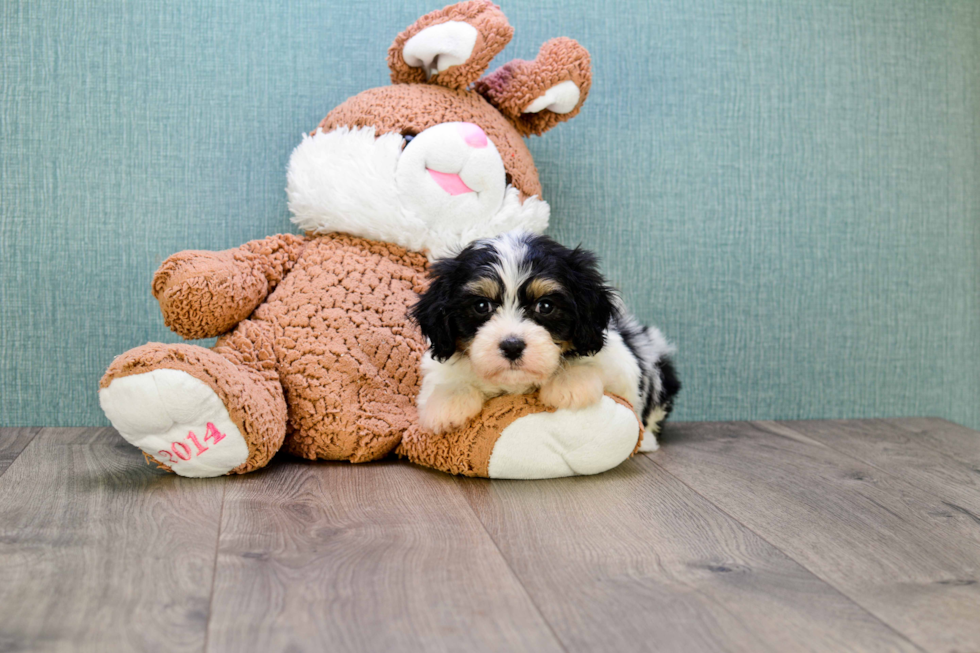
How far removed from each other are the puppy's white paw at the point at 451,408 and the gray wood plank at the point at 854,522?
484 mm

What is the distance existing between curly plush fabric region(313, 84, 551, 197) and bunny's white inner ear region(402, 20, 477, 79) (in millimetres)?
85

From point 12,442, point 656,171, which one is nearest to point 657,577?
point 656,171

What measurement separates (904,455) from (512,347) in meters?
1.16

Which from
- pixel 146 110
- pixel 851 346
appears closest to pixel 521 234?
pixel 146 110

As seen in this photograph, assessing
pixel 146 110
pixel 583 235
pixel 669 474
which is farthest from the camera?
pixel 583 235

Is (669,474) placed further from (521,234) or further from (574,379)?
(521,234)

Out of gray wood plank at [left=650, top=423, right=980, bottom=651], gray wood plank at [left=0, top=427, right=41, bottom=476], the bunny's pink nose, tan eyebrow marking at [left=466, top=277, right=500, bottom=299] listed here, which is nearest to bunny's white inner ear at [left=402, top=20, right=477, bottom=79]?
the bunny's pink nose

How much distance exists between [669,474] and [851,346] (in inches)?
39.9

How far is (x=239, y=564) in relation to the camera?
121cm

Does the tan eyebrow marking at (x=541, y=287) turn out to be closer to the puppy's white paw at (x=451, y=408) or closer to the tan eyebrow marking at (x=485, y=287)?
the tan eyebrow marking at (x=485, y=287)

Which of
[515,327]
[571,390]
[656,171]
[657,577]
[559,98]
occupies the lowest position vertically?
[657,577]

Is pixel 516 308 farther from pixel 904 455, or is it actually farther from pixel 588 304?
pixel 904 455

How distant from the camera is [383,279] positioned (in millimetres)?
1902

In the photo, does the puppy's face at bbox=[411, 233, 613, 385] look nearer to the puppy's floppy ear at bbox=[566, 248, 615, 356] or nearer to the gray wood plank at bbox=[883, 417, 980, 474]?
the puppy's floppy ear at bbox=[566, 248, 615, 356]
